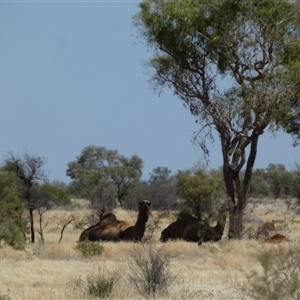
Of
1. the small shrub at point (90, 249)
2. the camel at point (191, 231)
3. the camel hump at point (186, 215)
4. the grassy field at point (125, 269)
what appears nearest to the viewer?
the grassy field at point (125, 269)

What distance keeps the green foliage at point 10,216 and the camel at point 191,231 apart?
507cm

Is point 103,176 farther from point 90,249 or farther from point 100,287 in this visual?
point 100,287

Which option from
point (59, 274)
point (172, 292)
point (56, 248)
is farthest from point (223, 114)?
point (172, 292)

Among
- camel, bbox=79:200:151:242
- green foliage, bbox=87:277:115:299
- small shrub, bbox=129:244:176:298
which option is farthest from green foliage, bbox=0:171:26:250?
green foliage, bbox=87:277:115:299

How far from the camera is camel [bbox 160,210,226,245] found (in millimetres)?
23928

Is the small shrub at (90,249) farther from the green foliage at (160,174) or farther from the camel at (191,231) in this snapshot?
the green foliage at (160,174)

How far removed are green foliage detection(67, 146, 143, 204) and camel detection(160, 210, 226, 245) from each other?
51.7 ft

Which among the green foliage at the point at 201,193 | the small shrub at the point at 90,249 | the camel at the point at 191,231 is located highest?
the green foliage at the point at 201,193

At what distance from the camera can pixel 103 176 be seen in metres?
51.5

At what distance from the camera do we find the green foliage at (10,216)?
20.9 meters

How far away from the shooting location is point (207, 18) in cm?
2484

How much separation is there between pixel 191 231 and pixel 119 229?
2746 millimetres

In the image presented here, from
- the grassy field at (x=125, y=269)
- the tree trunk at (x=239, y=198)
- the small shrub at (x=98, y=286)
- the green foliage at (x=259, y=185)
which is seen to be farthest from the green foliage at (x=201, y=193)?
the green foliage at (x=259, y=185)

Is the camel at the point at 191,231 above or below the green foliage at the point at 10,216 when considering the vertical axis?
below
